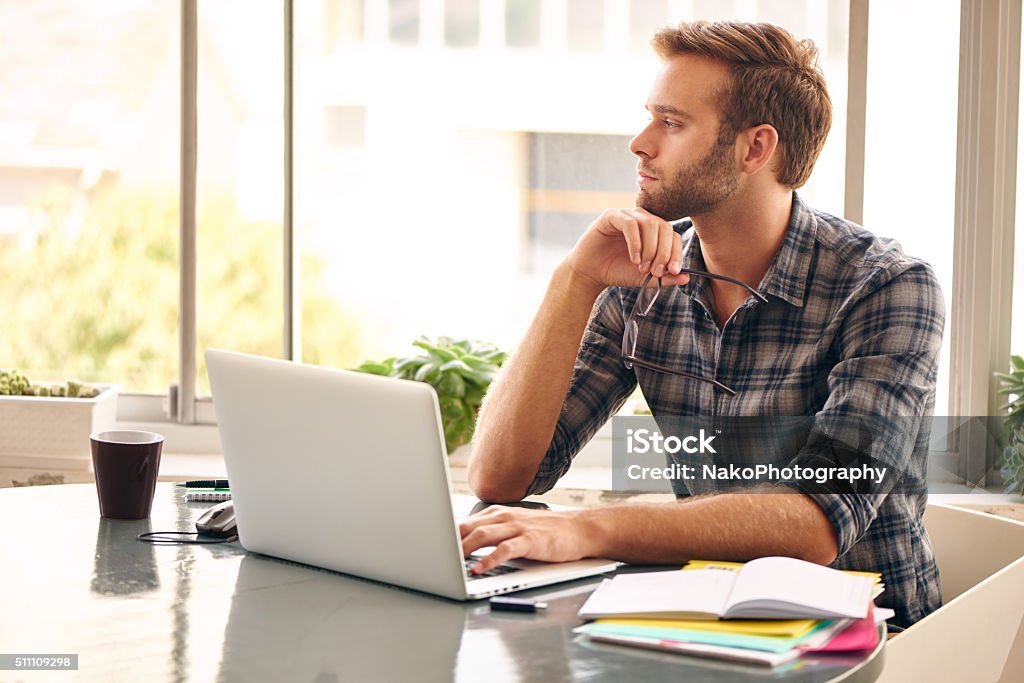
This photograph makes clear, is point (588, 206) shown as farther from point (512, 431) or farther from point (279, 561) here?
point (279, 561)

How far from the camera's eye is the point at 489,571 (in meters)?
1.17

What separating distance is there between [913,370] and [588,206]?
5.12 feet

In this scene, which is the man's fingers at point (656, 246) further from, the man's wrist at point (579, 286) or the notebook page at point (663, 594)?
the notebook page at point (663, 594)

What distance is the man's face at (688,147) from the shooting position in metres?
1.85

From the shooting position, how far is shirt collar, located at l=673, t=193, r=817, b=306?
173 cm

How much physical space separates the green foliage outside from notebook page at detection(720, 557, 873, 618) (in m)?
2.15

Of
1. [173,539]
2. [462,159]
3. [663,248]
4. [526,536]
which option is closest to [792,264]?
[663,248]

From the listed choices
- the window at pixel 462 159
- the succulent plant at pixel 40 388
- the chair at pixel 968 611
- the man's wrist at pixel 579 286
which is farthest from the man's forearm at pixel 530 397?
the succulent plant at pixel 40 388

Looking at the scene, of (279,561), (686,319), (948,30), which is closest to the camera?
(279,561)

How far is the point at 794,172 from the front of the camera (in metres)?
1.89

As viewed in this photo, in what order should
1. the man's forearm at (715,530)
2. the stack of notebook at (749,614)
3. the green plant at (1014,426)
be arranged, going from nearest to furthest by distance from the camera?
1. the stack of notebook at (749,614)
2. the man's forearm at (715,530)
3. the green plant at (1014,426)

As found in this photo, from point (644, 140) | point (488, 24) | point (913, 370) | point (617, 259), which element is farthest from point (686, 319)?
point (488, 24)

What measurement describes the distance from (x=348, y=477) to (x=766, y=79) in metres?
1.09

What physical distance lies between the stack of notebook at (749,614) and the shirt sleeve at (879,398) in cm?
31
